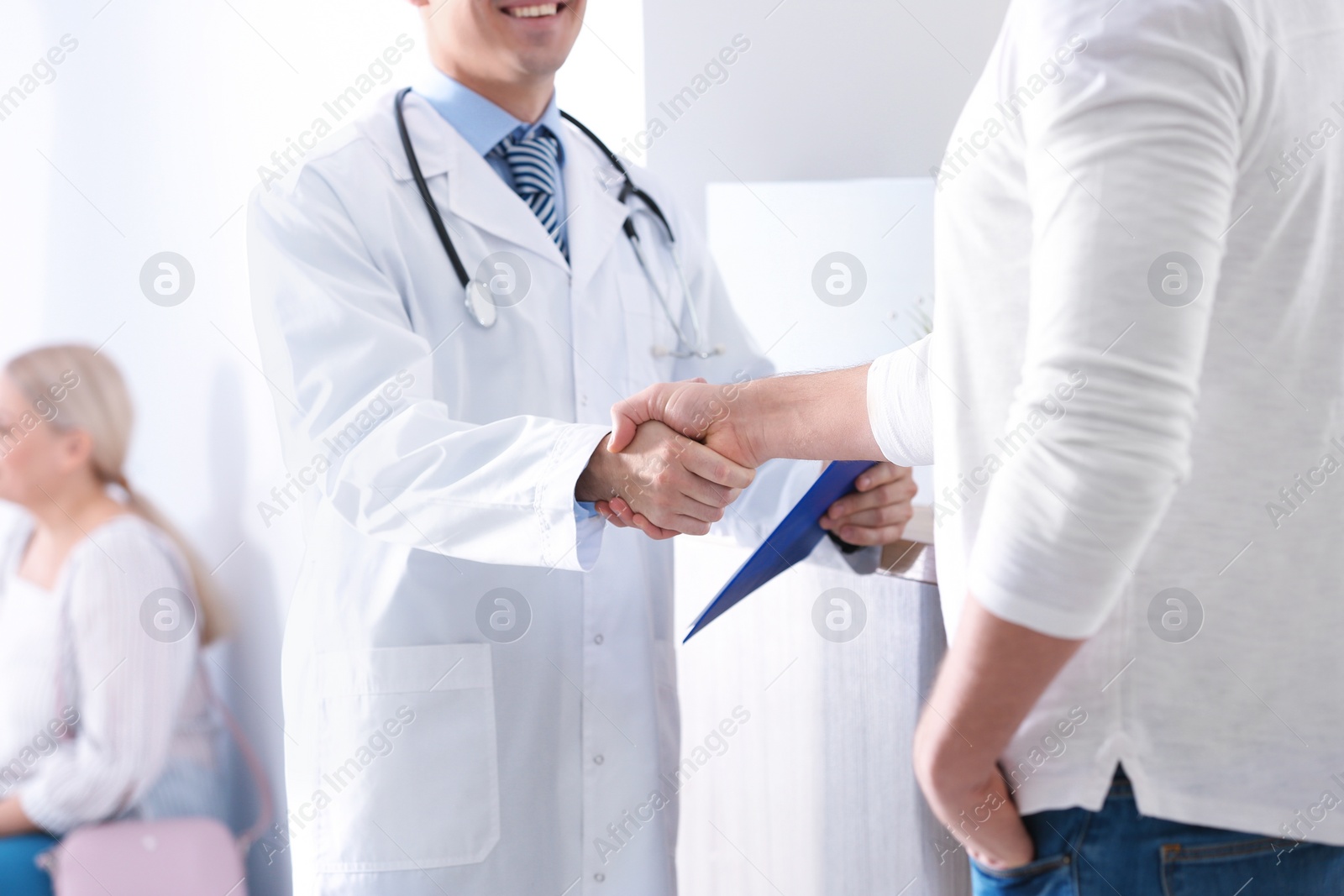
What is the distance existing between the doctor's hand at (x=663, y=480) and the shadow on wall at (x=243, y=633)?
40.1 inches

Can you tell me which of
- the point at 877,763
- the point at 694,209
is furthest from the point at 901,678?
the point at 694,209

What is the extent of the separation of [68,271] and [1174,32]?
1.60 m

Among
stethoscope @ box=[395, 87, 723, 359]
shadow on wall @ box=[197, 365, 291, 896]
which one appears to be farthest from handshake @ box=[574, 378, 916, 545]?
shadow on wall @ box=[197, 365, 291, 896]

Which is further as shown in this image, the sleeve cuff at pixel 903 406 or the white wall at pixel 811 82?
the white wall at pixel 811 82

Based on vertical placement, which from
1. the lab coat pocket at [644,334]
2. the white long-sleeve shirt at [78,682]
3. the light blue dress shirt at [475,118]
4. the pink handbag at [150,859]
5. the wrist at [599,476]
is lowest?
the pink handbag at [150,859]

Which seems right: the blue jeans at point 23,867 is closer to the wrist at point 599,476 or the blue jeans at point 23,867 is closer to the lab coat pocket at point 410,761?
the lab coat pocket at point 410,761

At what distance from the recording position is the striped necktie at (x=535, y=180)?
122cm

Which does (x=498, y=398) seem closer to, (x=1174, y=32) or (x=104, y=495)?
(x=1174, y=32)

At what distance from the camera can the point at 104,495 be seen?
1630mm

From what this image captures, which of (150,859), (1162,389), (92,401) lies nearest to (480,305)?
(1162,389)

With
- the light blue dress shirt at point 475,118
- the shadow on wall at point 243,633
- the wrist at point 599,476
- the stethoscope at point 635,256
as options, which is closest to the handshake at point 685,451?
the wrist at point 599,476

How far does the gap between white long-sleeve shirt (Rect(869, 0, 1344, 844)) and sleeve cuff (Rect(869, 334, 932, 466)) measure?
0.18 metres

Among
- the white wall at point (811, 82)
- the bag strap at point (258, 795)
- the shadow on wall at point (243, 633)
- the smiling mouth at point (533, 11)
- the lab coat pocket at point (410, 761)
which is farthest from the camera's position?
the white wall at point (811, 82)

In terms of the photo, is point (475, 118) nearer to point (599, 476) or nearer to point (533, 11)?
point (533, 11)
